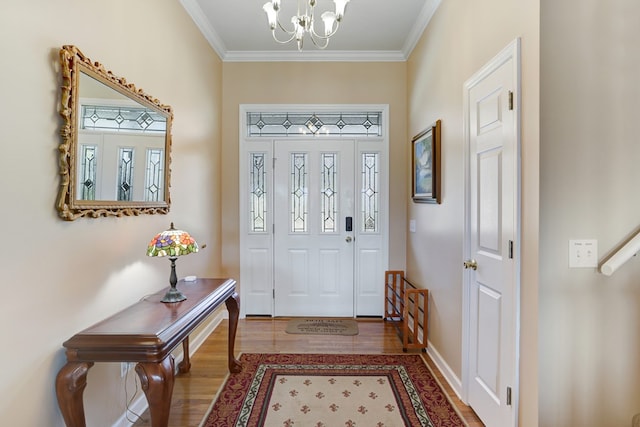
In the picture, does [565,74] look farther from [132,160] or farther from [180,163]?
[180,163]

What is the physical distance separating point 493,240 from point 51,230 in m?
2.13

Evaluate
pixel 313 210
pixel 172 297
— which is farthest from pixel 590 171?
pixel 313 210

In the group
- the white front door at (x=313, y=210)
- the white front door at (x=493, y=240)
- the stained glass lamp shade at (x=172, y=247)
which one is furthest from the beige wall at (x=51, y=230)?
the white front door at (x=493, y=240)

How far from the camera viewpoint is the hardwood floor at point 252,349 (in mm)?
1998

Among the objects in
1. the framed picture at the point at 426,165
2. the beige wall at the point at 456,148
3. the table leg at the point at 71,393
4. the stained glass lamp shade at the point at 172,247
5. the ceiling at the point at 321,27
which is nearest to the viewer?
the table leg at the point at 71,393

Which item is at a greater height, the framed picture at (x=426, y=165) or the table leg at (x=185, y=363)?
the framed picture at (x=426, y=165)

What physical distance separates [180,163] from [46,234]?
1353 millimetres

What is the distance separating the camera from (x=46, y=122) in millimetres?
1283

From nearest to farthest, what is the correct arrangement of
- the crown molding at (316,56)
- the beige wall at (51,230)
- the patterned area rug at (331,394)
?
the beige wall at (51,230) → the patterned area rug at (331,394) → the crown molding at (316,56)

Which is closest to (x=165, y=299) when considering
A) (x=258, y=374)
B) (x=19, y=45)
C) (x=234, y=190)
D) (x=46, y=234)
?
(x=46, y=234)

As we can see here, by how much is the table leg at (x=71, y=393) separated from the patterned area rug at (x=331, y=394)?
0.77 meters

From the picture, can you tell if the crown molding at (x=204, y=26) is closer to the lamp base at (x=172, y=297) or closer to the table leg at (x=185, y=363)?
the lamp base at (x=172, y=297)

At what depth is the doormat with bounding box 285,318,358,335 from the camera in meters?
3.21

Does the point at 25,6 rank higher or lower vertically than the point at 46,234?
higher
